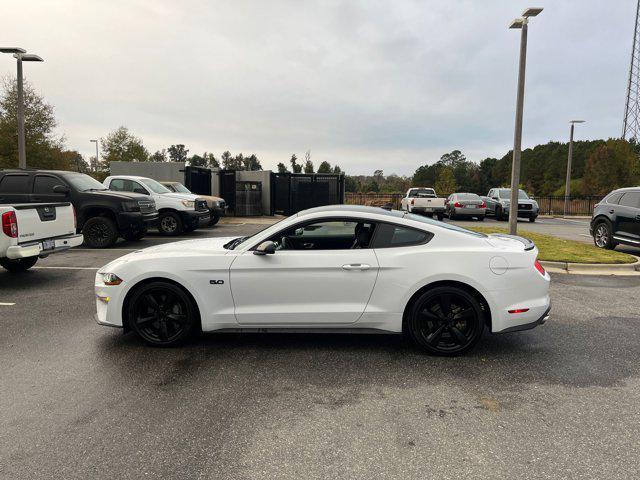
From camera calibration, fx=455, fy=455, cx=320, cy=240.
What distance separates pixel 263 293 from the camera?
Result: 171 inches

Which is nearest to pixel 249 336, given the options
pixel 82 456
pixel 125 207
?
pixel 82 456

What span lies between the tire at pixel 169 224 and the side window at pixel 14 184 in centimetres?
459

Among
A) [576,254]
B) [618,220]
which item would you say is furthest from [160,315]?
[618,220]

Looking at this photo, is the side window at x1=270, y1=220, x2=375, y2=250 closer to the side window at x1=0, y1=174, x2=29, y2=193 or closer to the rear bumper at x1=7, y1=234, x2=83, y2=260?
the rear bumper at x1=7, y1=234, x2=83, y2=260

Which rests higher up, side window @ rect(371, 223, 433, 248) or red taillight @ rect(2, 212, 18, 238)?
side window @ rect(371, 223, 433, 248)

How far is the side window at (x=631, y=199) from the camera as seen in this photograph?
36.8ft

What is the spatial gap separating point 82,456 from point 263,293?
1.99 metres

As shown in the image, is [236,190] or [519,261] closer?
[519,261]

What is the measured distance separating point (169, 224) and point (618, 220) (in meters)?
13.2

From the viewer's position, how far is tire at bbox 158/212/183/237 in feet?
49.9

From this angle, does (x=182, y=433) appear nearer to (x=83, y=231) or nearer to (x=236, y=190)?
(x=83, y=231)

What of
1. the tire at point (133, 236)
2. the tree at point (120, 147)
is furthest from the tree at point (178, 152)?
the tire at point (133, 236)

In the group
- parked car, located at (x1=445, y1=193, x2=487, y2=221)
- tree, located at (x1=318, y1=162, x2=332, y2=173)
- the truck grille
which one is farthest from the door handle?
tree, located at (x1=318, y1=162, x2=332, y2=173)

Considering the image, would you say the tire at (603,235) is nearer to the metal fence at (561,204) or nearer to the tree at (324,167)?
the metal fence at (561,204)
